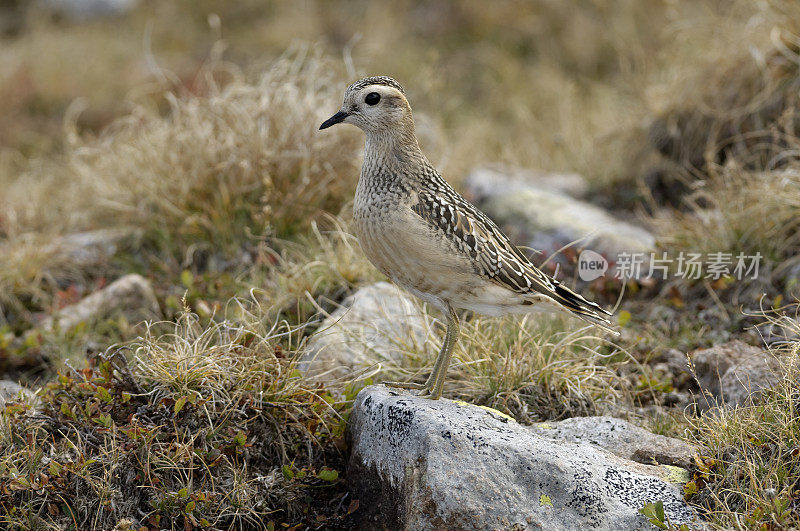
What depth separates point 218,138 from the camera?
25.7 feet

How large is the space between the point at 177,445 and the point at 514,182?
17.3ft

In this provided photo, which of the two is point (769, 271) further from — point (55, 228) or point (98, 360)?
point (55, 228)

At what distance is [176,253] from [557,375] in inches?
159

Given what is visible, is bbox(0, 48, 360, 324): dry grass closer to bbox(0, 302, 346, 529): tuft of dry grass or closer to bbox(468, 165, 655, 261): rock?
bbox(468, 165, 655, 261): rock

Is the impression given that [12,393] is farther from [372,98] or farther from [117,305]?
[372,98]

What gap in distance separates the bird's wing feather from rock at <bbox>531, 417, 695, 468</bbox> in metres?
0.64

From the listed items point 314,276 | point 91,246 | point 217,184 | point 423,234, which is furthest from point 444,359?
point 91,246

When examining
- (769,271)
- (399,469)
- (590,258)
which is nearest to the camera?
(399,469)

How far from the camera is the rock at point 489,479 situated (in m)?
4.10

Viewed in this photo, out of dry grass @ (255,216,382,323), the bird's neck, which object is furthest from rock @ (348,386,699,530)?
dry grass @ (255,216,382,323)

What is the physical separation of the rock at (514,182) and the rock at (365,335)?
8.95 ft

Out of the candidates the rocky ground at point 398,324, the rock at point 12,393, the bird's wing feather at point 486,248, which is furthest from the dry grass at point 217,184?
the bird's wing feather at point 486,248

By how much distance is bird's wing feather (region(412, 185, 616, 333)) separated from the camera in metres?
4.64

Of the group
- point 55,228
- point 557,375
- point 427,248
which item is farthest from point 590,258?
point 55,228
